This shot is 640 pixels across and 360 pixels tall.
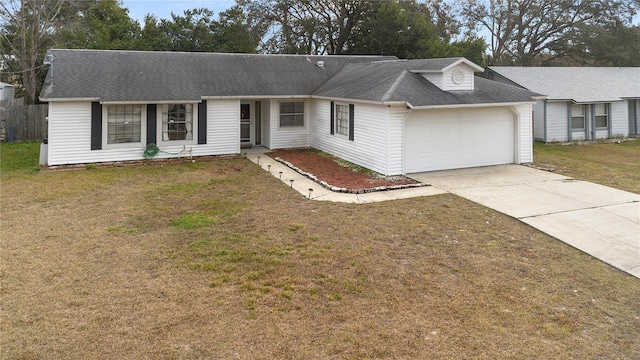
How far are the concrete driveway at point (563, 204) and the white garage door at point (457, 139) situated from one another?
1.33ft

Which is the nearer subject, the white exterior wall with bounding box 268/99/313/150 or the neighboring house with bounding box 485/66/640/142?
the white exterior wall with bounding box 268/99/313/150

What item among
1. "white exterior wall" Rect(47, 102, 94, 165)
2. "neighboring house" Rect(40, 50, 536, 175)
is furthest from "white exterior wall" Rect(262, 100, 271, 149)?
"white exterior wall" Rect(47, 102, 94, 165)

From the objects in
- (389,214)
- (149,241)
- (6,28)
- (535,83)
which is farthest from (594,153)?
(6,28)

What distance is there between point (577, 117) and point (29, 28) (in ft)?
106

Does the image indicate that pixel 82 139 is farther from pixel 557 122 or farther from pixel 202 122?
pixel 557 122

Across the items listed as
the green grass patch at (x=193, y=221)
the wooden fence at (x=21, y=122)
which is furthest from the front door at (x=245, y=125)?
the green grass patch at (x=193, y=221)

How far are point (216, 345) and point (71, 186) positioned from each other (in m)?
9.00

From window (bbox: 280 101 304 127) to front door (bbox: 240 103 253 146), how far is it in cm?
159

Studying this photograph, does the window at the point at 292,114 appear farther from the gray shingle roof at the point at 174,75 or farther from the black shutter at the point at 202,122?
the black shutter at the point at 202,122

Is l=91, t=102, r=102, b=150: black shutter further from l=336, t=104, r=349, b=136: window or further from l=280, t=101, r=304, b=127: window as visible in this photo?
l=336, t=104, r=349, b=136: window

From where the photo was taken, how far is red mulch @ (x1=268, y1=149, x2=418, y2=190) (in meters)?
11.5

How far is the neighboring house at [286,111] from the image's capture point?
1272 centimetres

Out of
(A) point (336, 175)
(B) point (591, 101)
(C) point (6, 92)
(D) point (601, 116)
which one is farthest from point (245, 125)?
(D) point (601, 116)

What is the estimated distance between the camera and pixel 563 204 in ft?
30.8
